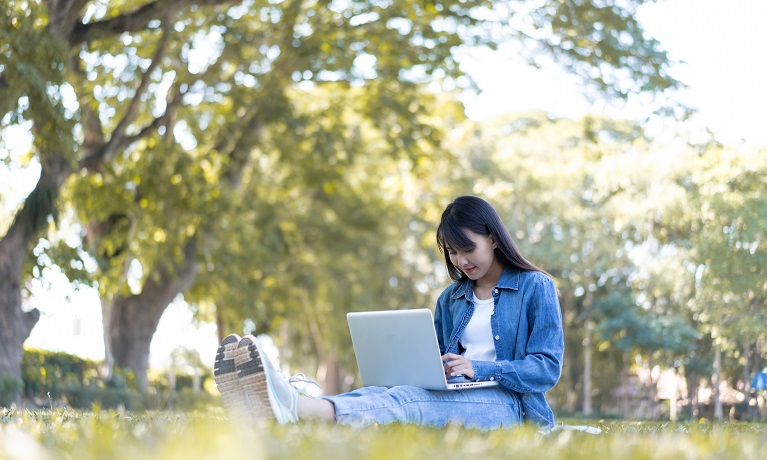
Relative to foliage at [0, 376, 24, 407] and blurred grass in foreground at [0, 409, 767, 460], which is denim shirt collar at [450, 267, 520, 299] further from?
foliage at [0, 376, 24, 407]

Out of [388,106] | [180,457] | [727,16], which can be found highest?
[727,16]

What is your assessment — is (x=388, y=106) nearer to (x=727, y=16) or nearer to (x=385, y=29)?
(x=385, y=29)

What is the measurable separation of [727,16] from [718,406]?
6885 mm

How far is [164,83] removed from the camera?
15.4 meters

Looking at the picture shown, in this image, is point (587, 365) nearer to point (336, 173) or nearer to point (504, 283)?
point (336, 173)

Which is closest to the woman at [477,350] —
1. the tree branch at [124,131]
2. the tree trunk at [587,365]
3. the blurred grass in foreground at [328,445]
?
the blurred grass in foreground at [328,445]

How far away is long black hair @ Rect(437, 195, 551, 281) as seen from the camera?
4.96 metres

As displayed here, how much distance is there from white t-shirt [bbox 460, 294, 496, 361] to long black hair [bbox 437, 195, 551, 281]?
25 cm

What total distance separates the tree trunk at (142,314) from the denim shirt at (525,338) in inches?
476

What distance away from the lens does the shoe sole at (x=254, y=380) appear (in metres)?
3.93

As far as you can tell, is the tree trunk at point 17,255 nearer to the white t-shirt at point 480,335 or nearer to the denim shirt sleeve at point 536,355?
the white t-shirt at point 480,335

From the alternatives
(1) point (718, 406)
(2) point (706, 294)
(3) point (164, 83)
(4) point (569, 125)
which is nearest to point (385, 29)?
(3) point (164, 83)

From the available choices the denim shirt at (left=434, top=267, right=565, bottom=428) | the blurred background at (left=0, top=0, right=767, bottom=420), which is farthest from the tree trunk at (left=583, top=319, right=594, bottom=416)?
the denim shirt at (left=434, top=267, right=565, bottom=428)

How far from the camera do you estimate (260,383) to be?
394 centimetres
